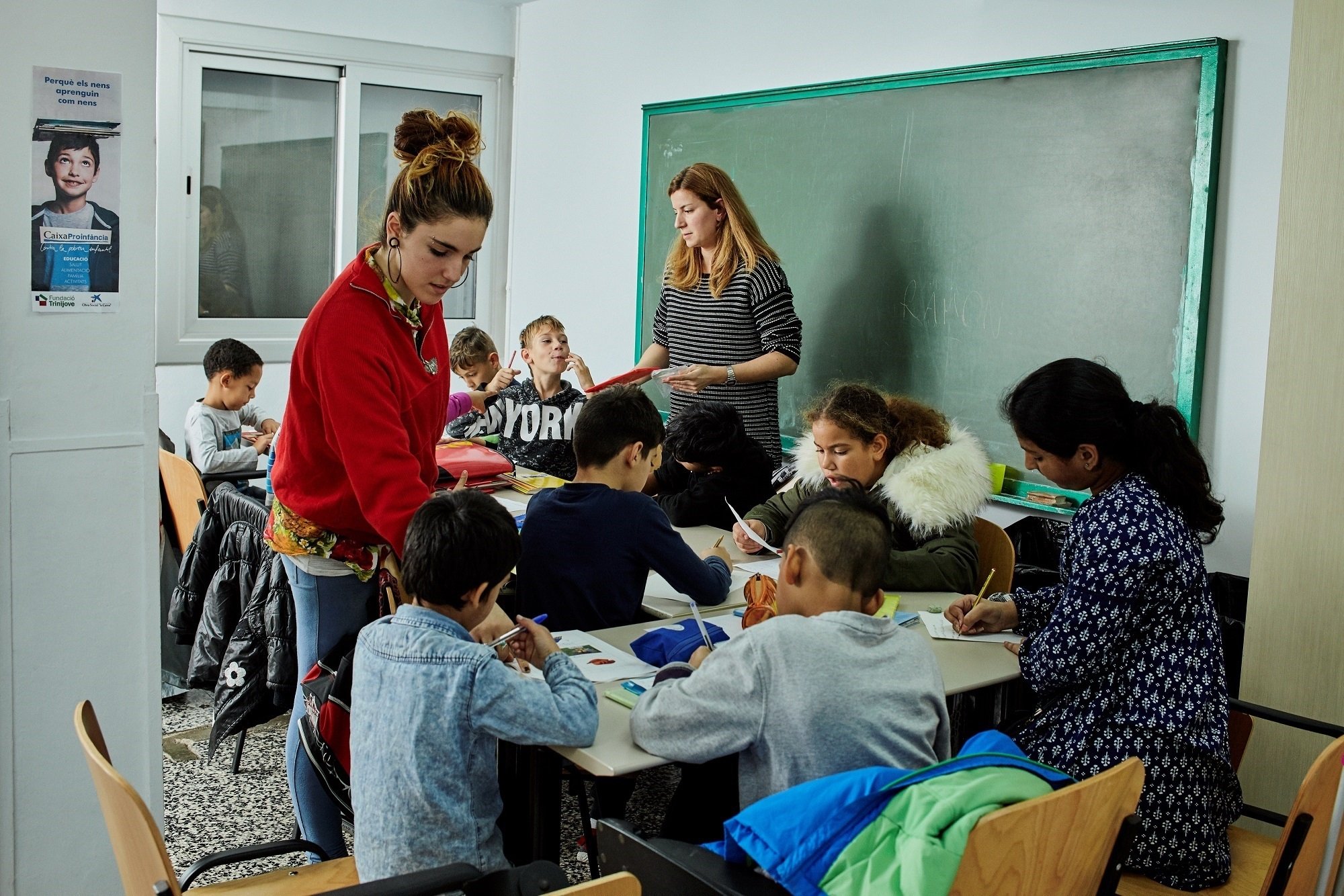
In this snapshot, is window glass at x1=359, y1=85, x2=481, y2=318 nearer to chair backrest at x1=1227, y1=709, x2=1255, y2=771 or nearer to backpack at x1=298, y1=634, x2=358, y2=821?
backpack at x1=298, y1=634, x2=358, y2=821

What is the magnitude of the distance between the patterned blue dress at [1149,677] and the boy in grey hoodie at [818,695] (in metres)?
0.40

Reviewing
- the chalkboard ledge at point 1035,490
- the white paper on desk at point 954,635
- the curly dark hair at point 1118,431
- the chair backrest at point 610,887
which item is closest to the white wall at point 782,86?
the chalkboard ledge at point 1035,490

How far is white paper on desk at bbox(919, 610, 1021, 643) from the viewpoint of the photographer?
100 inches

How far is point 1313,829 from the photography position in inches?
69.7

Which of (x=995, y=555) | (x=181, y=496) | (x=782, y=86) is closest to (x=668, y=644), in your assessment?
(x=995, y=555)

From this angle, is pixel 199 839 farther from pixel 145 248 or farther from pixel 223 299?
pixel 223 299

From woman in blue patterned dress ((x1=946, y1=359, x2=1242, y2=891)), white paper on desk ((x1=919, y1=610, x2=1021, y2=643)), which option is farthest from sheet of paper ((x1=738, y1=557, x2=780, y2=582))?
woman in blue patterned dress ((x1=946, y1=359, x2=1242, y2=891))

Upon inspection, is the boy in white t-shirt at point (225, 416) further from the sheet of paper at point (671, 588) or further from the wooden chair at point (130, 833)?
the wooden chair at point (130, 833)

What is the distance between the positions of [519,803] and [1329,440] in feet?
6.06

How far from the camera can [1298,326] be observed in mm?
2629

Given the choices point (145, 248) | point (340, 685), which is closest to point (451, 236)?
point (145, 248)

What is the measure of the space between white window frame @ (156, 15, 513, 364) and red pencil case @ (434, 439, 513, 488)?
85.1 inches

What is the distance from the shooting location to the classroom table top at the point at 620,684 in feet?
6.09

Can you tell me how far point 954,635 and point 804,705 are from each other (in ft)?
3.05
